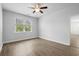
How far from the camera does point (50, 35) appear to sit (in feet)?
12.6

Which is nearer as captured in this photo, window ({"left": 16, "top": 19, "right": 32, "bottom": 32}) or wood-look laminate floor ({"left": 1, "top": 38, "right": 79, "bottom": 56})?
wood-look laminate floor ({"left": 1, "top": 38, "right": 79, "bottom": 56})

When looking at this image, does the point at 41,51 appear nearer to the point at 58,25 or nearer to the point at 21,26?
the point at 21,26

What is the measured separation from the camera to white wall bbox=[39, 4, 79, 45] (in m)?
3.28

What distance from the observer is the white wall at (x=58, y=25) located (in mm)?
→ 3283

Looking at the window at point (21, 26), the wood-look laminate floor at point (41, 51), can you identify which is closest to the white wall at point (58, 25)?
the wood-look laminate floor at point (41, 51)

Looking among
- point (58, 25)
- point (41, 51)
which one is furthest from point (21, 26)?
point (58, 25)

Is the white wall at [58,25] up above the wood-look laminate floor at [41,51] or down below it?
above

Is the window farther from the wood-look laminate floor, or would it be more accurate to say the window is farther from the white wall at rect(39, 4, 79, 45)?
the white wall at rect(39, 4, 79, 45)

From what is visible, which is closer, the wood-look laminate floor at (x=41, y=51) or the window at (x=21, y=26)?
the wood-look laminate floor at (x=41, y=51)

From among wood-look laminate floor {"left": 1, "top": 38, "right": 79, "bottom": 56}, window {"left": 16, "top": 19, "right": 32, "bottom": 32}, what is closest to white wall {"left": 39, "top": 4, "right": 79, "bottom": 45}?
wood-look laminate floor {"left": 1, "top": 38, "right": 79, "bottom": 56}

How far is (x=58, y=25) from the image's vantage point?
3754 millimetres

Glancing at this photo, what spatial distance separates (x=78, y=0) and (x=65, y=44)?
2.77 m

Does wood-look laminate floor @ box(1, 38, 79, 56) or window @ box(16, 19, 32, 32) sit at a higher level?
window @ box(16, 19, 32, 32)

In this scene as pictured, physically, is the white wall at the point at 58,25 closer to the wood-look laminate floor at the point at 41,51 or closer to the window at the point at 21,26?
the wood-look laminate floor at the point at 41,51
